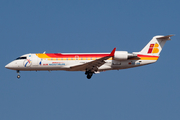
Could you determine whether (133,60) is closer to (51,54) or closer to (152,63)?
(152,63)

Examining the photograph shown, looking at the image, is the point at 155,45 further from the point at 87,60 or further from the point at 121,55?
the point at 87,60

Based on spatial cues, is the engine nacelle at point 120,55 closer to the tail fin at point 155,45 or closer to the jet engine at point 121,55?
the jet engine at point 121,55

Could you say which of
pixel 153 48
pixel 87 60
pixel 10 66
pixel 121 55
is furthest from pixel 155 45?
pixel 10 66

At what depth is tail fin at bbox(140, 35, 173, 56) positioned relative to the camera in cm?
3500

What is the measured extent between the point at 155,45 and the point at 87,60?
8116 millimetres

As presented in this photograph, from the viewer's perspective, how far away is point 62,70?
114 ft

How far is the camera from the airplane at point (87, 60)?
33.7 m

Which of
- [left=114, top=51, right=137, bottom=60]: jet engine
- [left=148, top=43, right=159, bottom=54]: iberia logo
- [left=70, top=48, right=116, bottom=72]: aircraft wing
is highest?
[left=148, top=43, right=159, bottom=54]: iberia logo

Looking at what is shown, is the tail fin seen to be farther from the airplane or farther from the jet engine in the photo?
the jet engine

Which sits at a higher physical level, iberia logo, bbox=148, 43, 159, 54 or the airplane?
iberia logo, bbox=148, 43, 159, 54

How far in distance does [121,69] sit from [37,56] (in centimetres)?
971

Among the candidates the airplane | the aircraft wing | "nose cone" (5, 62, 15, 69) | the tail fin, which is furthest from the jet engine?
"nose cone" (5, 62, 15, 69)

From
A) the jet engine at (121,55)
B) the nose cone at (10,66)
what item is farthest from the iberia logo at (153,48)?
the nose cone at (10,66)

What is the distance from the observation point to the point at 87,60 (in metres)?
34.2
